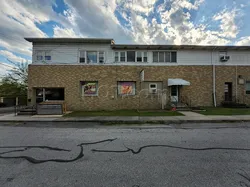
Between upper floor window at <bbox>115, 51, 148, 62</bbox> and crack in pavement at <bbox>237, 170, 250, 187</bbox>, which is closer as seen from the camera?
crack in pavement at <bbox>237, 170, 250, 187</bbox>

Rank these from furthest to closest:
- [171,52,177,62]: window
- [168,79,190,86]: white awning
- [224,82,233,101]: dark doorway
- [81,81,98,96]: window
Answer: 1. [224,82,233,101]: dark doorway
2. [171,52,177,62]: window
3. [81,81,98,96]: window
4. [168,79,190,86]: white awning

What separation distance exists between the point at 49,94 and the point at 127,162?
45.3ft

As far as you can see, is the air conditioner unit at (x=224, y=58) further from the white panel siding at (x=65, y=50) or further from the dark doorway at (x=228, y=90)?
the white panel siding at (x=65, y=50)

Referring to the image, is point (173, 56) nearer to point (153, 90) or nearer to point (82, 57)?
point (153, 90)

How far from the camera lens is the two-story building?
13.9 metres

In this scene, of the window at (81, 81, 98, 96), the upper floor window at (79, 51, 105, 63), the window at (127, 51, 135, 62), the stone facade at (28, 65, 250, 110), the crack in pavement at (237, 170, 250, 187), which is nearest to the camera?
the crack in pavement at (237, 170, 250, 187)

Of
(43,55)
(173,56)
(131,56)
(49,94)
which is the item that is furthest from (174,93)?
(43,55)

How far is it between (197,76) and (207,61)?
2093 mm

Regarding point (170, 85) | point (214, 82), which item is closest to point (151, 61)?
point (170, 85)

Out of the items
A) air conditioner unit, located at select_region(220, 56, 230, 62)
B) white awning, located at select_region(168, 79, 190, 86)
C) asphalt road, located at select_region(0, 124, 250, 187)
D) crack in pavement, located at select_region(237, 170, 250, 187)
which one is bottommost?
asphalt road, located at select_region(0, 124, 250, 187)

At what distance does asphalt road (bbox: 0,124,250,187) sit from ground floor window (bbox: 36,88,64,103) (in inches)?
380

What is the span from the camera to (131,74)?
14.1 metres

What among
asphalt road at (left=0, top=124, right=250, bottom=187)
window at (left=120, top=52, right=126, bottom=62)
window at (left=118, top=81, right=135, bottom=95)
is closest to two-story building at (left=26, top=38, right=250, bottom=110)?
window at (left=118, top=81, right=135, bottom=95)

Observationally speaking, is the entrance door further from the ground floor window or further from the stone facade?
the ground floor window
